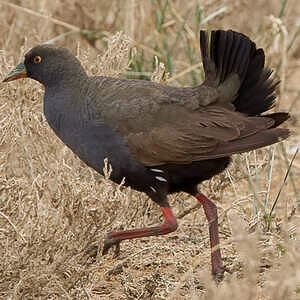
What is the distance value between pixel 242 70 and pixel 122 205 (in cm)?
106

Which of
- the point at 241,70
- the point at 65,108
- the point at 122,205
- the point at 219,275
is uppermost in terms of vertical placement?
the point at 241,70

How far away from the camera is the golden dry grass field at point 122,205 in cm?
384

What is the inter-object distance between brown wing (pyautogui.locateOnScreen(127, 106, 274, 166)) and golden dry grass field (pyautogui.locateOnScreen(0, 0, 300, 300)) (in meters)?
0.31

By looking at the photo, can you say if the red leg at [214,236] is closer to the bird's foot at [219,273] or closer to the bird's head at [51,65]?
the bird's foot at [219,273]

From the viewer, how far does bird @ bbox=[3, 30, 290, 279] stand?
169 inches

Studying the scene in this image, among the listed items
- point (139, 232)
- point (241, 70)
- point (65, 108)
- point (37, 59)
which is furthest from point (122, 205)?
point (37, 59)

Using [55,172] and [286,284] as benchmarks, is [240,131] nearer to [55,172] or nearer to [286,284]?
[55,172]

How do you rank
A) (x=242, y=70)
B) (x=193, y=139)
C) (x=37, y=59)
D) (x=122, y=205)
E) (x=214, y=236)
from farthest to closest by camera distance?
(x=37, y=59) → (x=214, y=236) → (x=242, y=70) → (x=193, y=139) → (x=122, y=205)

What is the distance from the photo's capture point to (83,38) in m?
7.70

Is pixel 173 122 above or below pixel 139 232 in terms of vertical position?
above

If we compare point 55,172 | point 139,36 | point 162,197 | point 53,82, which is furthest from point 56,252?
point 139,36

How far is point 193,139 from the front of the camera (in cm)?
432

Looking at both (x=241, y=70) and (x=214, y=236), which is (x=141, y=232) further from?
(x=241, y=70)

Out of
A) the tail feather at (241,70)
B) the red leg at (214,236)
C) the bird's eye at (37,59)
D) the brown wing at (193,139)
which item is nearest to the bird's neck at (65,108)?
the bird's eye at (37,59)
